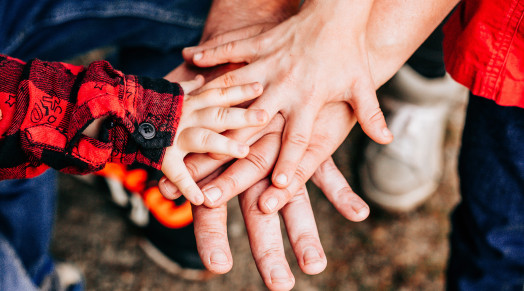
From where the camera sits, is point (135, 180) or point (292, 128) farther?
point (135, 180)

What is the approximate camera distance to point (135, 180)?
144 cm

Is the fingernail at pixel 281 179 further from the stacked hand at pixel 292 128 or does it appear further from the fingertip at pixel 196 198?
the fingertip at pixel 196 198

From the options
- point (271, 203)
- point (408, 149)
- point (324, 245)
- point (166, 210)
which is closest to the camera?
point (271, 203)

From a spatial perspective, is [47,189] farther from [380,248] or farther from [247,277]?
[380,248]

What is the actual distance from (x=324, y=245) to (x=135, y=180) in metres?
0.68

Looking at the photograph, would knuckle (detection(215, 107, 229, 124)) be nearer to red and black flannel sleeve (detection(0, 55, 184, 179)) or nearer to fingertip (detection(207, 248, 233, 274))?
red and black flannel sleeve (detection(0, 55, 184, 179))

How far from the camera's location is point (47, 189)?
3.87ft

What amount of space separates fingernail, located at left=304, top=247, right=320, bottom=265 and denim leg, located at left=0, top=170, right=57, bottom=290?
69 centimetres

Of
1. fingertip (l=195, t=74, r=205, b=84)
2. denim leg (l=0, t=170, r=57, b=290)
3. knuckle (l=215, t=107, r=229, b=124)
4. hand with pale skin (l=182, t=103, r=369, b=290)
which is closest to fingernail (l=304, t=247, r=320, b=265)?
hand with pale skin (l=182, t=103, r=369, b=290)

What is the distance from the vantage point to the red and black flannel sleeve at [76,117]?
30.9 inches

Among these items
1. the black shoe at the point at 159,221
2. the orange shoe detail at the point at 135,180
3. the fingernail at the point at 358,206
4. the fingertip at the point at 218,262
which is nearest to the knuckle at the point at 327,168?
the fingernail at the point at 358,206

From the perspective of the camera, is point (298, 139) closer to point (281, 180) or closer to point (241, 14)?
point (281, 180)

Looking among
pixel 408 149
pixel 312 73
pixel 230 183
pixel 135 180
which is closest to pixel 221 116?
pixel 230 183

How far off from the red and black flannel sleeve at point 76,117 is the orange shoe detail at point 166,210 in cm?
52
